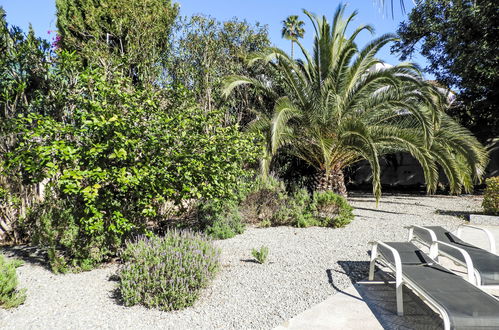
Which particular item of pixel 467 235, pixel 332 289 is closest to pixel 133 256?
pixel 332 289

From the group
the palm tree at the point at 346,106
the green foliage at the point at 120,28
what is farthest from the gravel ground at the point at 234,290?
the green foliage at the point at 120,28

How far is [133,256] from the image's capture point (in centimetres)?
420

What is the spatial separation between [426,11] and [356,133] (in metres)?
9.21

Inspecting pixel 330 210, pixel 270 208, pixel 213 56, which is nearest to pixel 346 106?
pixel 330 210

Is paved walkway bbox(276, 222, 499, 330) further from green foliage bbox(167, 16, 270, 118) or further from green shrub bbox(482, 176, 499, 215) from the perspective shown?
green foliage bbox(167, 16, 270, 118)

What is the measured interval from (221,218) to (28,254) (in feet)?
10.9

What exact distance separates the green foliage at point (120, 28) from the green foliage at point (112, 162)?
3.71m

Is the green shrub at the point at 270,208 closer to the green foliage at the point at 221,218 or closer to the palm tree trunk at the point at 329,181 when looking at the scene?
the green foliage at the point at 221,218

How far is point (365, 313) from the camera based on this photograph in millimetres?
3344

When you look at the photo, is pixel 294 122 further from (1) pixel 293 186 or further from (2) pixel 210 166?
(2) pixel 210 166

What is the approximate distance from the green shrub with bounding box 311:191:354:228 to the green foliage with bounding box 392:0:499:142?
6598 mm

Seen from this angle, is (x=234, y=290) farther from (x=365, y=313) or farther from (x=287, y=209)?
(x=287, y=209)

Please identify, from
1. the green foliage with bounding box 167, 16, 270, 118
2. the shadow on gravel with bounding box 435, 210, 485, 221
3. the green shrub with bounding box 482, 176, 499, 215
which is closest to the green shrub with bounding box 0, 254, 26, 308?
the green foliage with bounding box 167, 16, 270, 118

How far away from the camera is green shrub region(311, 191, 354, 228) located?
7.48 metres
